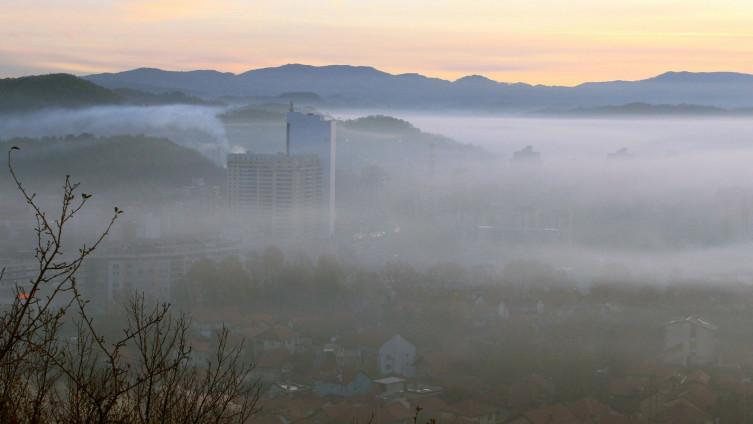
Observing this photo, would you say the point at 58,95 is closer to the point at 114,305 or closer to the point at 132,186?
the point at 132,186

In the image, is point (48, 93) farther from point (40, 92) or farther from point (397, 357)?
point (397, 357)

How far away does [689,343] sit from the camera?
27.3 feet

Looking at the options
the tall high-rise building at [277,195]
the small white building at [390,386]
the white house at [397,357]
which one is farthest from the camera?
the tall high-rise building at [277,195]

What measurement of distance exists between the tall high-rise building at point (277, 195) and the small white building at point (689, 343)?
8.13 m

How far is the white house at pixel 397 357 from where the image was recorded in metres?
7.75

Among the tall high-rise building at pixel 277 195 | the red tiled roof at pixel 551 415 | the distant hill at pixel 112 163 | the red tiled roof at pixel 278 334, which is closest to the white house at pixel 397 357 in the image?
the red tiled roof at pixel 278 334

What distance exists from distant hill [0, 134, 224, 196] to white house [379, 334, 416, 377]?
31.7 ft

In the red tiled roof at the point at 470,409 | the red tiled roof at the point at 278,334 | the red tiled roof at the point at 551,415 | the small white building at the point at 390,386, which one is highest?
the red tiled roof at the point at 551,415

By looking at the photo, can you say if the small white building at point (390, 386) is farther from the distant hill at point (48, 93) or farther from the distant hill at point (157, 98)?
the distant hill at point (157, 98)

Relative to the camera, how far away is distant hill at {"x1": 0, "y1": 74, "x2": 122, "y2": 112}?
21758mm

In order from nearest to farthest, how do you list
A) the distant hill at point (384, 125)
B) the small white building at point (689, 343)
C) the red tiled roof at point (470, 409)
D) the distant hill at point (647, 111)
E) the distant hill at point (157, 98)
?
the red tiled roof at point (470, 409)
the small white building at point (689, 343)
the distant hill at point (647, 111)
the distant hill at point (157, 98)
the distant hill at point (384, 125)

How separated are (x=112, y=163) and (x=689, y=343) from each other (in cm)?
1280

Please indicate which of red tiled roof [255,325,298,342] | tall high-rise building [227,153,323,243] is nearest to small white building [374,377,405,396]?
red tiled roof [255,325,298,342]

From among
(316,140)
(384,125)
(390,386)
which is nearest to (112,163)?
(316,140)
